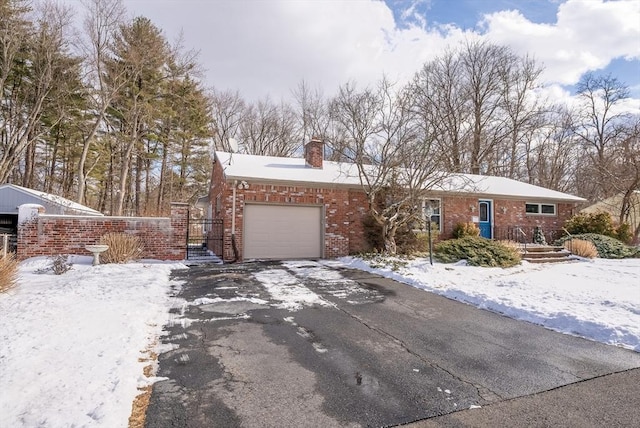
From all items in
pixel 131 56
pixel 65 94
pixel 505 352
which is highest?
pixel 131 56

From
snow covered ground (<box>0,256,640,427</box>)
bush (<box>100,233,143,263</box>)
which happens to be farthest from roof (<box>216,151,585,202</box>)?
bush (<box>100,233,143,263</box>)

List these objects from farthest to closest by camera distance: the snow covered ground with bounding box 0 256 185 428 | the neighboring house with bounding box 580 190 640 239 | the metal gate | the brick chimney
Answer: the neighboring house with bounding box 580 190 640 239 → the brick chimney → the metal gate → the snow covered ground with bounding box 0 256 185 428

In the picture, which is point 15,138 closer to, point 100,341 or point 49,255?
point 49,255

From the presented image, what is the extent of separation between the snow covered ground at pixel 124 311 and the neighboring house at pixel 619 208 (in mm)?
13098

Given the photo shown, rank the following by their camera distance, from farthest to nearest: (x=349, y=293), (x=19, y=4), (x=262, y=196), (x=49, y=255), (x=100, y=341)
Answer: (x=19, y=4) < (x=262, y=196) < (x=49, y=255) < (x=349, y=293) < (x=100, y=341)

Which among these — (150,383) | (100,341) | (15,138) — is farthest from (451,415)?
(15,138)

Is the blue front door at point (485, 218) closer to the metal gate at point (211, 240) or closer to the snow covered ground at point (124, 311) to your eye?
the snow covered ground at point (124, 311)

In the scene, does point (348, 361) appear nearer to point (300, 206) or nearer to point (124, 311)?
point (124, 311)

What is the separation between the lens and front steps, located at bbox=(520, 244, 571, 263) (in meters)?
12.0

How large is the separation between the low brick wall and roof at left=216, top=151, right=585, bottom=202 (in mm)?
2505

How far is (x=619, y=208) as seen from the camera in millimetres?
21812

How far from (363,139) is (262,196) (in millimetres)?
4211

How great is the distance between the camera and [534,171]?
27453 millimetres

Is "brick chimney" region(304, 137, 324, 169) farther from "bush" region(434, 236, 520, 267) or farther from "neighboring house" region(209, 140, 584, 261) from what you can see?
Result: "bush" region(434, 236, 520, 267)
